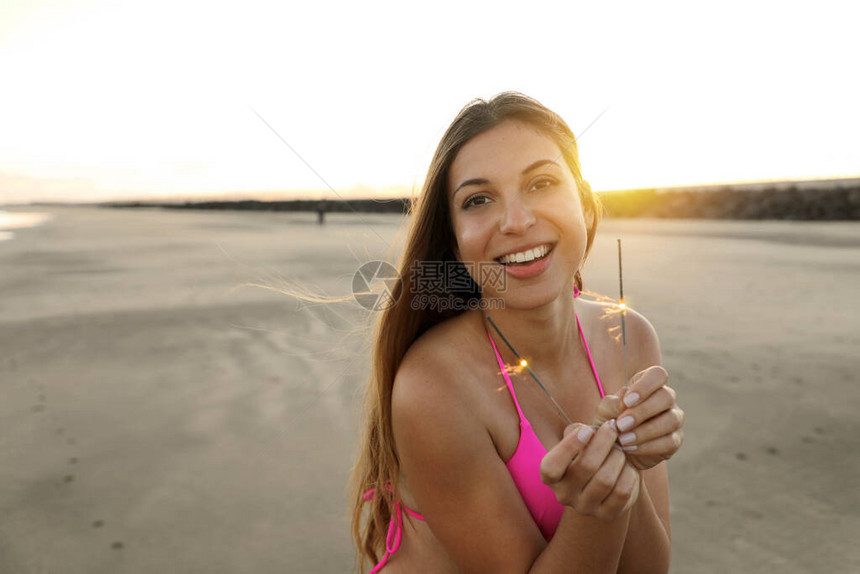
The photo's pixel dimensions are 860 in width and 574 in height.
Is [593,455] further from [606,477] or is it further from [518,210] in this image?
[518,210]

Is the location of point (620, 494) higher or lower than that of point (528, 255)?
lower

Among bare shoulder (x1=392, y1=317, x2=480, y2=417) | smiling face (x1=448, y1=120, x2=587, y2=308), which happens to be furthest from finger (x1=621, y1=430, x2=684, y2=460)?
smiling face (x1=448, y1=120, x2=587, y2=308)

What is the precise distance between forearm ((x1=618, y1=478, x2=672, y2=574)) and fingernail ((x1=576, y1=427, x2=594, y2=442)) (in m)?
0.67

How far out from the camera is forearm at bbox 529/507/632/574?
1721mm

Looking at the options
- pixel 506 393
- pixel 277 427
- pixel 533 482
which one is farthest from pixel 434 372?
pixel 277 427

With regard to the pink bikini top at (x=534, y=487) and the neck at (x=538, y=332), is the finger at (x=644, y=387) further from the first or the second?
the neck at (x=538, y=332)

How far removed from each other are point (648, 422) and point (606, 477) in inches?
7.8

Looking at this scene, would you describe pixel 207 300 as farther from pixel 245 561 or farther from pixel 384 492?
pixel 384 492

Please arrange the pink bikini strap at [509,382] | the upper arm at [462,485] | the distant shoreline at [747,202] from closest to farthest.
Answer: the upper arm at [462,485] → the pink bikini strap at [509,382] → the distant shoreline at [747,202]

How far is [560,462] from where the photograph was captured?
5.05ft

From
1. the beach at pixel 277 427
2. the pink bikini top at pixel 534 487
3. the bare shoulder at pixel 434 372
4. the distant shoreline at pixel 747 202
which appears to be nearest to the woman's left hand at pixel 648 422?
the pink bikini top at pixel 534 487

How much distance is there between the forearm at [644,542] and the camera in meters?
2.08

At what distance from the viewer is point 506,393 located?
2236 mm

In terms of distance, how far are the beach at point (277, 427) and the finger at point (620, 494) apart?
57.8 inches
